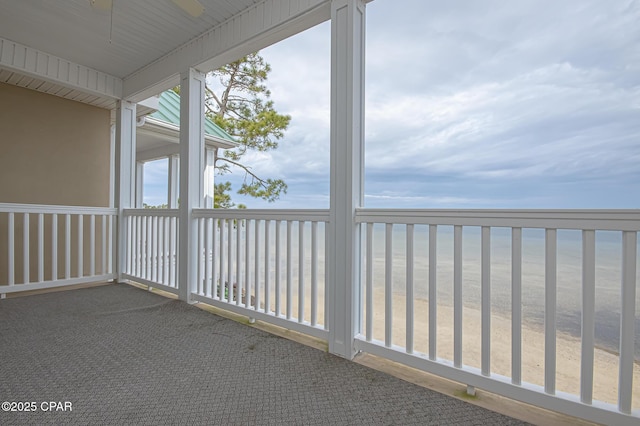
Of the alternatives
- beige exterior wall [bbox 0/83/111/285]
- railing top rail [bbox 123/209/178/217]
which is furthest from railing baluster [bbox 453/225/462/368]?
beige exterior wall [bbox 0/83/111/285]

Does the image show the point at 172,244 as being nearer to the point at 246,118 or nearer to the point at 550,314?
the point at 550,314

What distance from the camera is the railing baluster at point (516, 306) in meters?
1.47

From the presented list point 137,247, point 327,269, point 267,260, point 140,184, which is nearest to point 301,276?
point 327,269

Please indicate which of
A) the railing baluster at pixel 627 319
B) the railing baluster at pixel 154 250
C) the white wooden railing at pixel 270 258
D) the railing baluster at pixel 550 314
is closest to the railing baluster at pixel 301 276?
the white wooden railing at pixel 270 258

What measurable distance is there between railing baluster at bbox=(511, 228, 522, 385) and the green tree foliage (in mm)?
5738

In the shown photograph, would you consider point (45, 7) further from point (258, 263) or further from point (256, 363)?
point (256, 363)

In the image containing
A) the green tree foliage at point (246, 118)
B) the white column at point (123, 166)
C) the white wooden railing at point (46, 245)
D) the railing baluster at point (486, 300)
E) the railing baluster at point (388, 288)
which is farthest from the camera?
the green tree foliage at point (246, 118)

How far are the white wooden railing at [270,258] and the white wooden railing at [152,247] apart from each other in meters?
0.44

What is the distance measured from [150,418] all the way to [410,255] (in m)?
1.46

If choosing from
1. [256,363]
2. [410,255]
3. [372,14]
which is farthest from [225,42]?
[256,363]

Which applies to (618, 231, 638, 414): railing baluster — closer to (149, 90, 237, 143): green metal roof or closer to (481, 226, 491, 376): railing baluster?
(481, 226, 491, 376): railing baluster

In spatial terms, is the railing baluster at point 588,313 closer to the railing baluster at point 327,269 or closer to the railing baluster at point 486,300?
the railing baluster at point 486,300

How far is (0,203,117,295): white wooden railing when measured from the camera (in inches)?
127

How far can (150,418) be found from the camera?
1.35m
